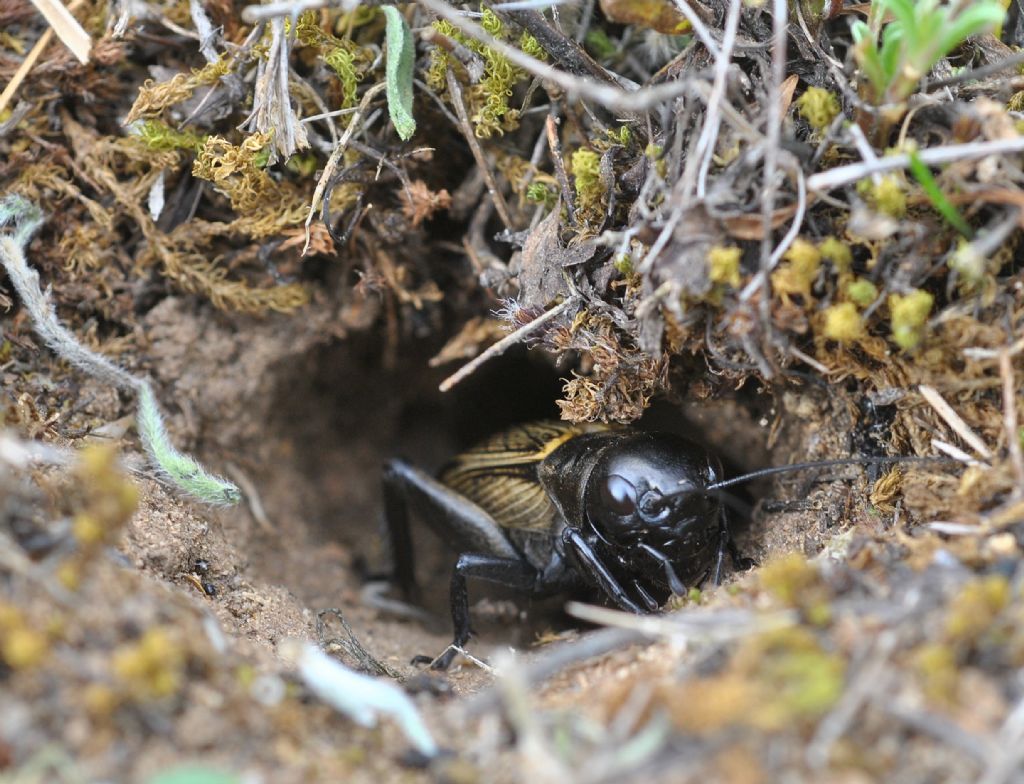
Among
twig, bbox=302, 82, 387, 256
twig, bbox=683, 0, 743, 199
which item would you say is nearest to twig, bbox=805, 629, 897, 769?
twig, bbox=683, 0, 743, 199

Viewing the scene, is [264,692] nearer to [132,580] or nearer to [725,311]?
[132,580]

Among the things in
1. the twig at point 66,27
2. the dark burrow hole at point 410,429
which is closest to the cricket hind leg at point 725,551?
the dark burrow hole at point 410,429

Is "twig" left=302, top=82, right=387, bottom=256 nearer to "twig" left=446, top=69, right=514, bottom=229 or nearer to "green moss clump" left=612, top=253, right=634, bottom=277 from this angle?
"twig" left=446, top=69, right=514, bottom=229

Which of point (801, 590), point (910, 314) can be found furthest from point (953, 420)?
point (801, 590)

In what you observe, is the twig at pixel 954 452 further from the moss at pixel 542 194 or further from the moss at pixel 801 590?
the moss at pixel 542 194

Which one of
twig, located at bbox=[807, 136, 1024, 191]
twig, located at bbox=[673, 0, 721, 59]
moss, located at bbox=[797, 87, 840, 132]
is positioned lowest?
twig, located at bbox=[807, 136, 1024, 191]
